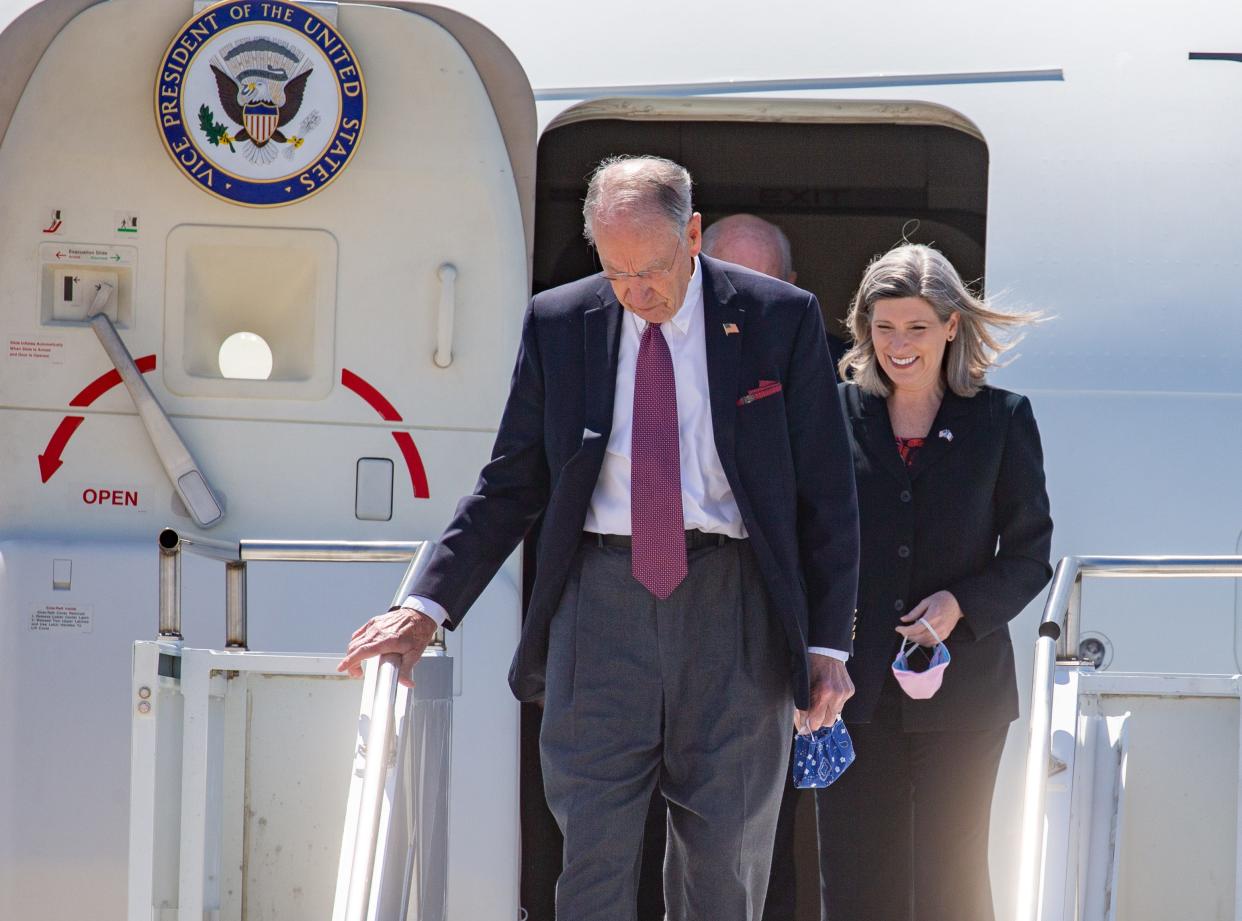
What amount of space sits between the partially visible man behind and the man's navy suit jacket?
1.29m

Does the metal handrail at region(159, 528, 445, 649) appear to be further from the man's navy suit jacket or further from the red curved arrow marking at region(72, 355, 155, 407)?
the red curved arrow marking at region(72, 355, 155, 407)

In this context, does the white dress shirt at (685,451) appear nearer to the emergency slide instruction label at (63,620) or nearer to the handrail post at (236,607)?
the handrail post at (236,607)

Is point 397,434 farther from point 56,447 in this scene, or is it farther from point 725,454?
point 725,454

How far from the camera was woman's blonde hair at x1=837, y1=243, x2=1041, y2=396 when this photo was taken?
3.21 metres

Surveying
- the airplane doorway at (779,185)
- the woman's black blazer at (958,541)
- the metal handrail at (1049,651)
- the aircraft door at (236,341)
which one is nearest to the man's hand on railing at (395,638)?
the woman's black blazer at (958,541)

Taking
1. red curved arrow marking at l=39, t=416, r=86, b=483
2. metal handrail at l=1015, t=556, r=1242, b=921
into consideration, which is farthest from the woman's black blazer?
red curved arrow marking at l=39, t=416, r=86, b=483

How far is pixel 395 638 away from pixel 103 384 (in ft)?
5.50

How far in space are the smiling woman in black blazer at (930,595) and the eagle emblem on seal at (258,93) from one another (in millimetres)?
1544

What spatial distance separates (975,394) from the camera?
3.25m

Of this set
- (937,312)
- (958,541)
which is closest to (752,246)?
(937,312)

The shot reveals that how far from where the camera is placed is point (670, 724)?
103 inches

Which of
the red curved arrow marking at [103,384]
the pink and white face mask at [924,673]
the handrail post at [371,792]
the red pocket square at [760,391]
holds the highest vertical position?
the red pocket square at [760,391]

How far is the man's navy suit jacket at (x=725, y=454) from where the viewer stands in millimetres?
2613

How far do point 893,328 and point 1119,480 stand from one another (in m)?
1.11
